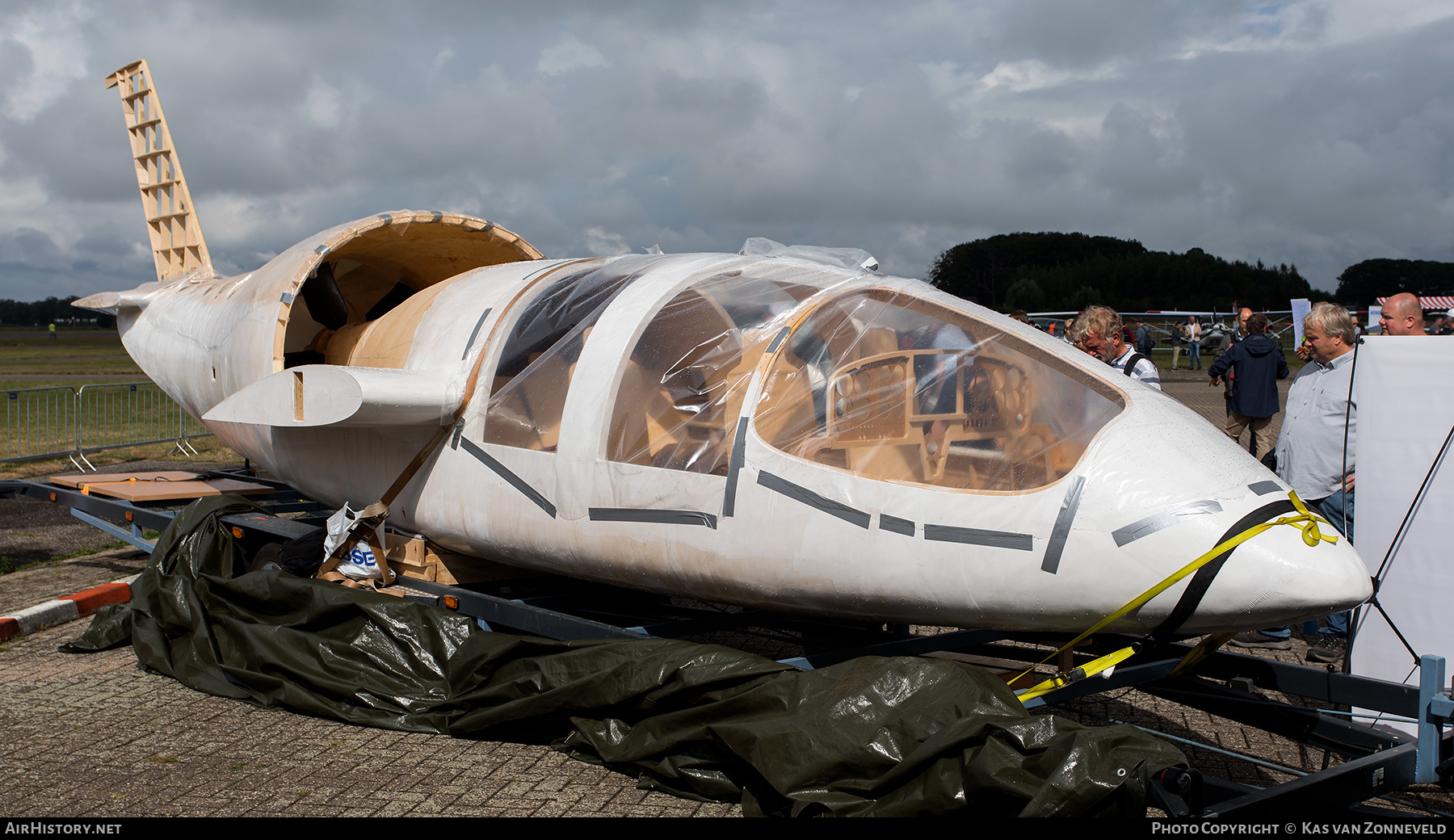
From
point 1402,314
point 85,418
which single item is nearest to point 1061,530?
point 1402,314

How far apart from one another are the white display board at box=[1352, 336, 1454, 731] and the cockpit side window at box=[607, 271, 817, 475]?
2331mm

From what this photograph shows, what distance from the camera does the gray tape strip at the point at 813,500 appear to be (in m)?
3.34

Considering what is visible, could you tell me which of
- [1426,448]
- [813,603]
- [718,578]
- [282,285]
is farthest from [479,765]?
[1426,448]

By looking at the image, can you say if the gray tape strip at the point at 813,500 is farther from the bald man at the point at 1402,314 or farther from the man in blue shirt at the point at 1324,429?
the bald man at the point at 1402,314

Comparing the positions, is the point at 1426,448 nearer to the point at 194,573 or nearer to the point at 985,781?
the point at 985,781

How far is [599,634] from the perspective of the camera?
3.91 meters

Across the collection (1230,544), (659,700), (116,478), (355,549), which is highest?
(1230,544)

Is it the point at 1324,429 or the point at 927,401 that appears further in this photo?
the point at 1324,429

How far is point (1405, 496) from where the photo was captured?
3.75 m

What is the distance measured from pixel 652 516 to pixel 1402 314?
430 centimetres

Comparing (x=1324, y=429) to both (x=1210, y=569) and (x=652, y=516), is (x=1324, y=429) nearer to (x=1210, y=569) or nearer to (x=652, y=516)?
(x=1210, y=569)

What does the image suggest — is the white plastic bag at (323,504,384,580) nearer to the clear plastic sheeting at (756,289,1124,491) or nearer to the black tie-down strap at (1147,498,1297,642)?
the clear plastic sheeting at (756,289,1124,491)

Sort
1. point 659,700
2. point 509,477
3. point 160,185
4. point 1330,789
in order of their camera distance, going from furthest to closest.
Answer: point 160,185 → point 509,477 → point 659,700 → point 1330,789

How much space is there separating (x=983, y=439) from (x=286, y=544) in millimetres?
3807
